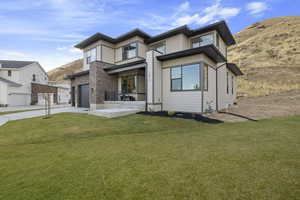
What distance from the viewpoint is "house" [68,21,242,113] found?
855 cm

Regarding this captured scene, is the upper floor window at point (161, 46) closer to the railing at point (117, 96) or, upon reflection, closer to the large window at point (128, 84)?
the large window at point (128, 84)

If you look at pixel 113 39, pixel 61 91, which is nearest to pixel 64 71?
pixel 61 91

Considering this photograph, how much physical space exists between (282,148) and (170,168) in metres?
3.07

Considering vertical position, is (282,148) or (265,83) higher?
(265,83)

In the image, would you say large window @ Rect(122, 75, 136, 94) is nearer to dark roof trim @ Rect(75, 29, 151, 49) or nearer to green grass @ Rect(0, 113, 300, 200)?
dark roof trim @ Rect(75, 29, 151, 49)

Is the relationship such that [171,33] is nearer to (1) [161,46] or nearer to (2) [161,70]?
(1) [161,46]

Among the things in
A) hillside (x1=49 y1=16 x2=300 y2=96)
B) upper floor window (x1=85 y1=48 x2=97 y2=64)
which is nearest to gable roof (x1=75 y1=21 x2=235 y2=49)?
upper floor window (x1=85 y1=48 x2=97 y2=64)

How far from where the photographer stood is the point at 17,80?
2219cm

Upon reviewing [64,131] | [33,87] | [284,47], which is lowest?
[64,131]

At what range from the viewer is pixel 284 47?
28969 millimetres

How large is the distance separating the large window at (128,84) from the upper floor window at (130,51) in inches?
89.4

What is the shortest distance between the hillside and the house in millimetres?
12645

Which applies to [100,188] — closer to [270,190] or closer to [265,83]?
[270,190]

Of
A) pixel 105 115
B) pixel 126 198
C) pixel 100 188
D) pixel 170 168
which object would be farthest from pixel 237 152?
pixel 105 115
